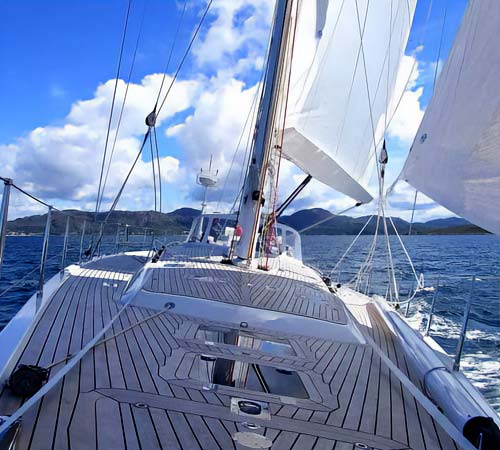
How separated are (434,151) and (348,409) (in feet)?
7.96

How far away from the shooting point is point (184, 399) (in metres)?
2.14

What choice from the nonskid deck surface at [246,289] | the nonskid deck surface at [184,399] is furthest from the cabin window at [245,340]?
the nonskid deck surface at [246,289]

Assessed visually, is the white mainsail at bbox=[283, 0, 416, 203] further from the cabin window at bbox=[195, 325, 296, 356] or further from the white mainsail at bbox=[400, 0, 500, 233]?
the cabin window at bbox=[195, 325, 296, 356]

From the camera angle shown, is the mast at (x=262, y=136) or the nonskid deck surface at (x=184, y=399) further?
the mast at (x=262, y=136)

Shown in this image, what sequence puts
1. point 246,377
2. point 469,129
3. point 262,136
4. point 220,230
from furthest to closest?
point 220,230 < point 262,136 < point 469,129 < point 246,377

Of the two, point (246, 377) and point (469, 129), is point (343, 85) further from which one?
point (246, 377)

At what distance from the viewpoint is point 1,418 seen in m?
1.72

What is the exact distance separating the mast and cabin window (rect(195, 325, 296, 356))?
277cm

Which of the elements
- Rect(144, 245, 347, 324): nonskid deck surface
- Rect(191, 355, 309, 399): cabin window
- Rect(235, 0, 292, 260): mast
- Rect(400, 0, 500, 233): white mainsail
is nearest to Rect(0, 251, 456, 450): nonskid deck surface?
Rect(191, 355, 309, 399): cabin window

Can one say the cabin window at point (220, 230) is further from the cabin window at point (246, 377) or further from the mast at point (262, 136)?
the cabin window at point (246, 377)

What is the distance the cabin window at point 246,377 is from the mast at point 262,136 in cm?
320

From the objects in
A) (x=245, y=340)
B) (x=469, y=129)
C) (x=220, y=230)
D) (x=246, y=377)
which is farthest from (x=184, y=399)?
(x=220, y=230)

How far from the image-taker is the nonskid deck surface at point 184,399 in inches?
70.9

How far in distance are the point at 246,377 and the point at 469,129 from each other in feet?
7.72
